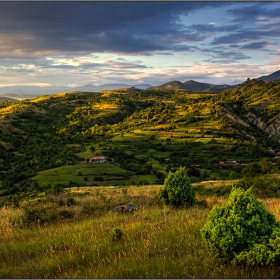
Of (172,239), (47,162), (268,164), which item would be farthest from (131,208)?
(47,162)

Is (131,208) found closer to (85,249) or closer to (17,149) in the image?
(85,249)

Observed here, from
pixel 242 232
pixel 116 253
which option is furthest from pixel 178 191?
pixel 242 232

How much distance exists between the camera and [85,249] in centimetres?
704

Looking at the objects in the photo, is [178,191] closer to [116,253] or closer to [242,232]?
[116,253]

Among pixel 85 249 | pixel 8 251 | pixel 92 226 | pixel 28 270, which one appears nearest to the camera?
pixel 28 270

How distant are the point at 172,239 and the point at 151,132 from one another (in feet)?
562

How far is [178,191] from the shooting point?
44.8ft

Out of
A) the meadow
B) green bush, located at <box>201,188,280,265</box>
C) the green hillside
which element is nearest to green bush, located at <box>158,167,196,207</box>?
the meadow

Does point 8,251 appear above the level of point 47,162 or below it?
above

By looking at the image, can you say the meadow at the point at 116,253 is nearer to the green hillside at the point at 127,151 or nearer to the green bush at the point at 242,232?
the green bush at the point at 242,232

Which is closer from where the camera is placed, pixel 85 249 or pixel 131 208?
pixel 85 249

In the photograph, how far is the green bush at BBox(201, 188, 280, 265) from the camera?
508cm

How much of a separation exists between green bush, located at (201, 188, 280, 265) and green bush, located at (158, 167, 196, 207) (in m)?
8.06

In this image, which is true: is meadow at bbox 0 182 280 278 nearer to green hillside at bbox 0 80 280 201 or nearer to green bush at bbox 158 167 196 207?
green bush at bbox 158 167 196 207
